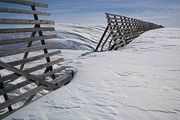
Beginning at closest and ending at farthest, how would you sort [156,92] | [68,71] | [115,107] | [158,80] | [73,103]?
1. [115,107]
2. [73,103]
3. [156,92]
4. [158,80]
5. [68,71]

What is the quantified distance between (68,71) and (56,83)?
991 millimetres

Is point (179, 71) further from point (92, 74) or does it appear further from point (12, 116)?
point (12, 116)

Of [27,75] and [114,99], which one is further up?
[27,75]

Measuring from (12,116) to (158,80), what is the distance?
2.93 meters

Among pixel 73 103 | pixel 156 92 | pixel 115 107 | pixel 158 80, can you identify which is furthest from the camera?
pixel 158 80

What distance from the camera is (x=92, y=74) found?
15.5 feet

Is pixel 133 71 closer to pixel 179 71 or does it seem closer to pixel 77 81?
pixel 179 71

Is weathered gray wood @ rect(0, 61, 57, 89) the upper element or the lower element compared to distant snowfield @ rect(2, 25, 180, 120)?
upper

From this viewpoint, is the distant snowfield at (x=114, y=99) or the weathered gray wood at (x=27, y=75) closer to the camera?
the distant snowfield at (x=114, y=99)

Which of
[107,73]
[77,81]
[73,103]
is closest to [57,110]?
[73,103]

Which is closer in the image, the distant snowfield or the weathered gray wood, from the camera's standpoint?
the distant snowfield

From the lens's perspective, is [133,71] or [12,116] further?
[133,71]

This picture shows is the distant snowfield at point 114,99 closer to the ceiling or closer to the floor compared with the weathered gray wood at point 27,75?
closer to the floor

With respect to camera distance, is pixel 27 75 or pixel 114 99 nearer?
pixel 114 99
